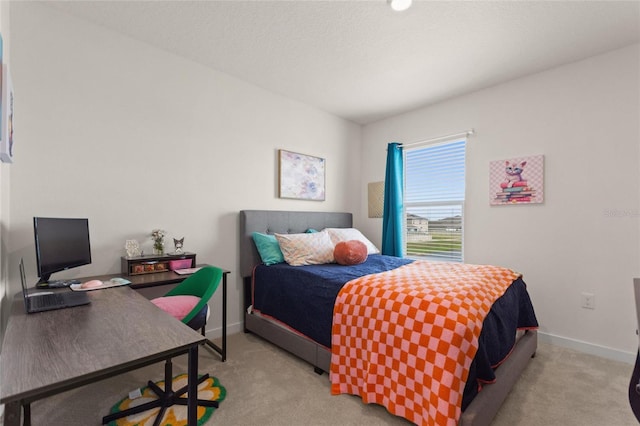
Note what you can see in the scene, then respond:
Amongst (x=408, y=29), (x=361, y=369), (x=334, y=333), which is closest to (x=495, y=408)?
(x=361, y=369)

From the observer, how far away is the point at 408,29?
2.26m

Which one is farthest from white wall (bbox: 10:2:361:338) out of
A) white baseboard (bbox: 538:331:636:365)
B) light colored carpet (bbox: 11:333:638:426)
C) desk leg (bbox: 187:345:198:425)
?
white baseboard (bbox: 538:331:636:365)

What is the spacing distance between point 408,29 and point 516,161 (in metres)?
1.74

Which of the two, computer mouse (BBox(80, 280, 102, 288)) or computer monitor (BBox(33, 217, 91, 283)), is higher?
computer monitor (BBox(33, 217, 91, 283))

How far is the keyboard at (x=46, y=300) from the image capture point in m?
1.46

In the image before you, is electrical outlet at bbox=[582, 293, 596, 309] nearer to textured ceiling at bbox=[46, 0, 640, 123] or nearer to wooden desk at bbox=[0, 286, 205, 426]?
textured ceiling at bbox=[46, 0, 640, 123]

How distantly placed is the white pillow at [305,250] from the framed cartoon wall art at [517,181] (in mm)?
→ 1841

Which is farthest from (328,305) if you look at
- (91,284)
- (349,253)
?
(91,284)

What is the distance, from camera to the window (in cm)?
354

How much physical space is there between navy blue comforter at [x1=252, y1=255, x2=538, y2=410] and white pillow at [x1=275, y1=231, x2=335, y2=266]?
106mm

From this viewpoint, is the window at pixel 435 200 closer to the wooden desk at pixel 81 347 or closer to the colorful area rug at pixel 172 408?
the colorful area rug at pixel 172 408

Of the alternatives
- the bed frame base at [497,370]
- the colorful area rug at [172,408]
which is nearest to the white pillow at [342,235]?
the bed frame base at [497,370]

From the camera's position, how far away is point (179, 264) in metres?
2.45

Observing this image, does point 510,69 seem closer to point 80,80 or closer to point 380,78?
point 380,78
